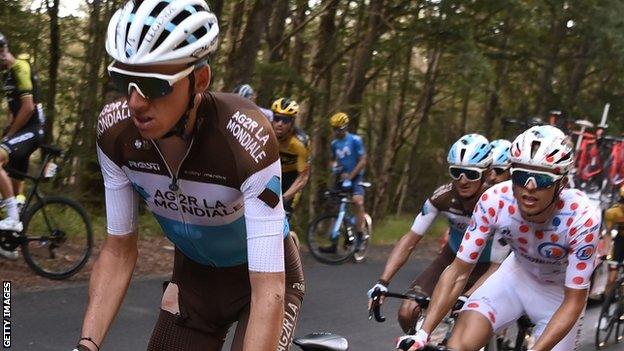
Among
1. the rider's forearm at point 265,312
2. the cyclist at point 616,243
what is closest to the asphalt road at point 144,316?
the cyclist at point 616,243

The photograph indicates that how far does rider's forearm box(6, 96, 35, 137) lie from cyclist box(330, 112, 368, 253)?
6.34 m

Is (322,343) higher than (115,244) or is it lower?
lower

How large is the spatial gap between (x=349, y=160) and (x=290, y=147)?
11.4ft

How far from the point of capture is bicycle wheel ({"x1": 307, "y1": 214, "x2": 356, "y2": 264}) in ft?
41.8

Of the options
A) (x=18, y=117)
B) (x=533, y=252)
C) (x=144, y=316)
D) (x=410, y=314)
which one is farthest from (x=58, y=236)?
(x=533, y=252)

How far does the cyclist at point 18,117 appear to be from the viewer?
26.7ft

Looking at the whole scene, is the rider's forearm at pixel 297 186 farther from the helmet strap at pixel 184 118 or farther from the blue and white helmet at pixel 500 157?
the helmet strap at pixel 184 118

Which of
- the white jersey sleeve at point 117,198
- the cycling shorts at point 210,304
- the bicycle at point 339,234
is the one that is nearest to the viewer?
the white jersey sleeve at point 117,198

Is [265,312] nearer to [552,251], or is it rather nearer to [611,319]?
[552,251]

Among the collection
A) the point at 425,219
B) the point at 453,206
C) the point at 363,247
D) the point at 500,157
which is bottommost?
the point at 363,247

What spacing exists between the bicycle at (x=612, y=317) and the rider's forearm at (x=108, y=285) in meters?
6.95

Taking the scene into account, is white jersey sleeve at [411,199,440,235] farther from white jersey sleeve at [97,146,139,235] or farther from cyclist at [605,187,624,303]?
cyclist at [605,187,624,303]

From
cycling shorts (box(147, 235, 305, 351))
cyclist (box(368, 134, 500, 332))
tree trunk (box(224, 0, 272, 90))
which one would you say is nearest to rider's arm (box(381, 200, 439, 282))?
cyclist (box(368, 134, 500, 332))

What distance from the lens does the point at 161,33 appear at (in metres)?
2.52
